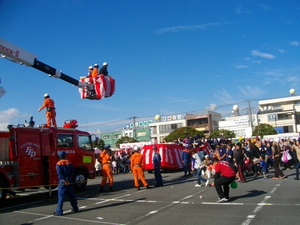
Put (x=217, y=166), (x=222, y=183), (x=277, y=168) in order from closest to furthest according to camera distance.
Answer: (x=222, y=183) < (x=217, y=166) < (x=277, y=168)

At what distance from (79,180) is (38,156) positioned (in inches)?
84.2

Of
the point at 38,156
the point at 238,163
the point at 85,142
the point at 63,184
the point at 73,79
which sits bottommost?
the point at 238,163

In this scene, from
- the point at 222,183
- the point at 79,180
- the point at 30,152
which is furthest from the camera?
the point at 79,180

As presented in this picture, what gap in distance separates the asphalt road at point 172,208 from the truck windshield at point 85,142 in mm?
2466

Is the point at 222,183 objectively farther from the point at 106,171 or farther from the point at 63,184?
the point at 106,171

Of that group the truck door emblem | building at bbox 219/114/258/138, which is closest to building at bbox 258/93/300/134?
building at bbox 219/114/258/138

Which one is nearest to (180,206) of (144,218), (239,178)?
(144,218)

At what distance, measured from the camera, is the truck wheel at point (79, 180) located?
41.8 ft

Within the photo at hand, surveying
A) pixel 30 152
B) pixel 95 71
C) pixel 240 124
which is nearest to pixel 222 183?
pixel 30 152

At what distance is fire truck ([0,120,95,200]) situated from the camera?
35.7 ft

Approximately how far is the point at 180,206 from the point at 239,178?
5551 mm

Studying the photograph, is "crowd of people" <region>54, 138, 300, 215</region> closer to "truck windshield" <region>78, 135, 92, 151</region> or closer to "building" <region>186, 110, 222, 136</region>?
"truck windshield" <region>78, 135, 92, 151</region>

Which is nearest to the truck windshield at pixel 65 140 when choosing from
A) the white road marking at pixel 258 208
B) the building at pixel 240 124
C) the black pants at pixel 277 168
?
the white road marking at pixel 258 208

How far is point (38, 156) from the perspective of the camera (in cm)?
1160
